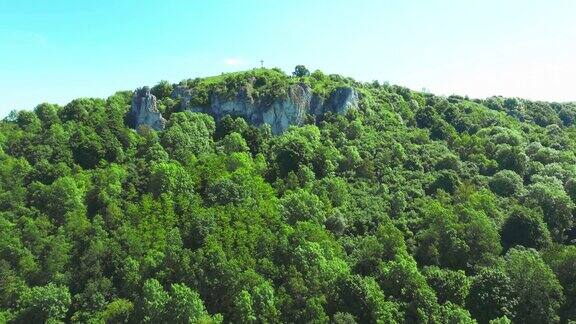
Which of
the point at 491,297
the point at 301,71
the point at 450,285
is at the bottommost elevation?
the point at 491,297

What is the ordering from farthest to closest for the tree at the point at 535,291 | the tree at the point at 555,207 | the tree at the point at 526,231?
the tree at the point at 555,207 → the tree at the point at 526,231 → the tree at the point at 535,291

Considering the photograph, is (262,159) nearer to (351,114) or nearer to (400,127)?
(351,114)

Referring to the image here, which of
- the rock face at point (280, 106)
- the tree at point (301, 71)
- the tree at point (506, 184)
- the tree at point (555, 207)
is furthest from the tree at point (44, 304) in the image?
the tree at point (301, 71)

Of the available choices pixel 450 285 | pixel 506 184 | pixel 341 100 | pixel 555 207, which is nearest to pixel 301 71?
pixel 341 100

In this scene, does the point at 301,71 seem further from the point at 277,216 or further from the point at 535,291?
the point at 535,291

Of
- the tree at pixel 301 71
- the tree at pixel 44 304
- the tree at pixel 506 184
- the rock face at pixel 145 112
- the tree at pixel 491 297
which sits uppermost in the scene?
the tree at pixel 301 71

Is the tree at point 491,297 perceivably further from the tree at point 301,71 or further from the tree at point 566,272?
the tree at point 301,71
